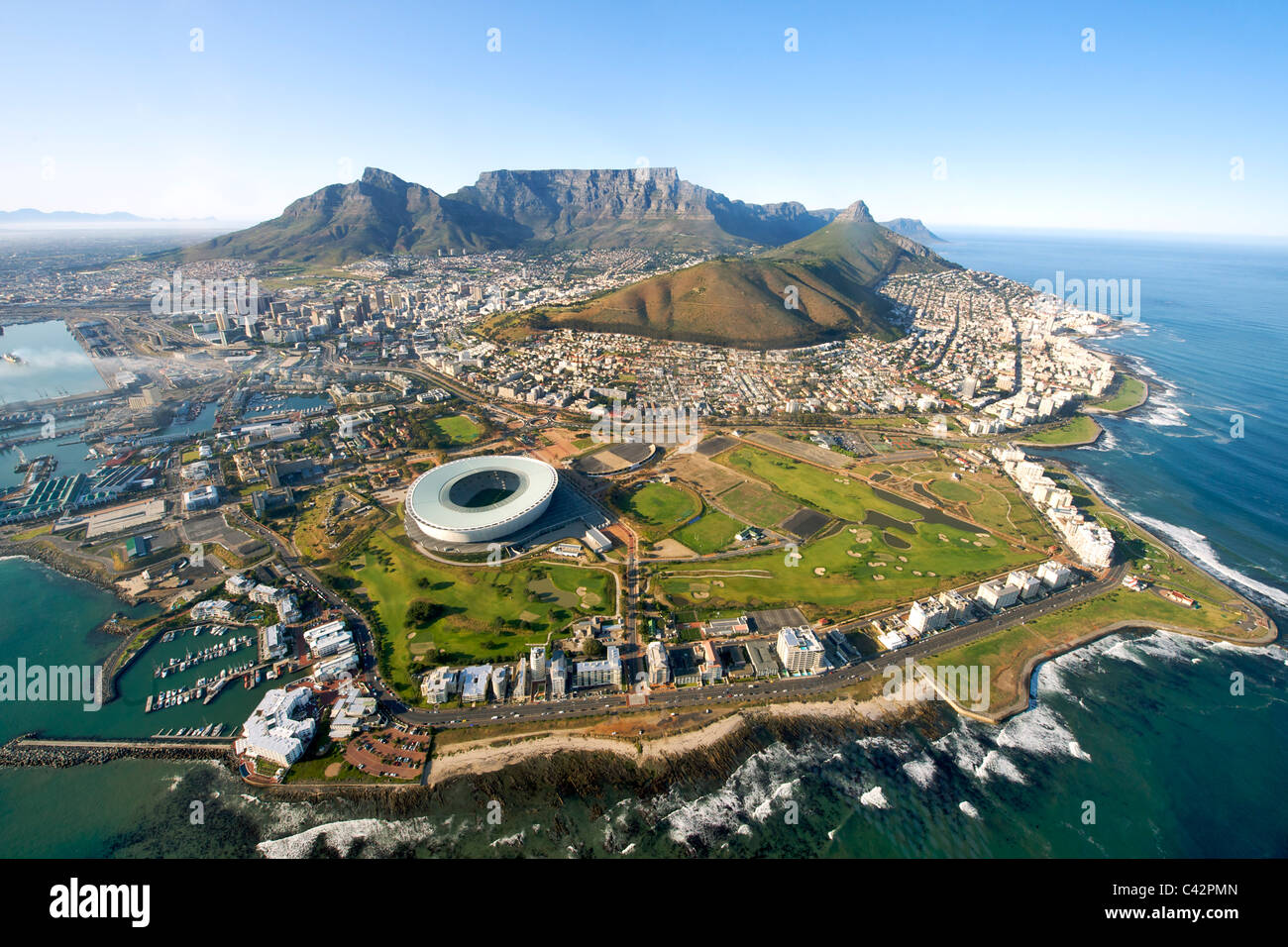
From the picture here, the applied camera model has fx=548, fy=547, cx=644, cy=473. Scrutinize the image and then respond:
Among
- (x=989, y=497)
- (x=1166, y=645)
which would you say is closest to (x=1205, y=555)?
(x=1166, y=645)

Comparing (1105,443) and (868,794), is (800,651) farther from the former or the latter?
(1105,443)

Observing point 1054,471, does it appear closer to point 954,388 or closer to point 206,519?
point 954,388

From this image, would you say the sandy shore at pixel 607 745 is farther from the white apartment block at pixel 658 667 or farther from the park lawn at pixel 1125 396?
the park lawn at pixel 1125 396

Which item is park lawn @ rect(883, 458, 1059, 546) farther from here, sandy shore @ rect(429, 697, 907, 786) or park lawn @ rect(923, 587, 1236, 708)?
sandy shore @ rect(429, 697, 907, 786)

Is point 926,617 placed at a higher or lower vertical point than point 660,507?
lower

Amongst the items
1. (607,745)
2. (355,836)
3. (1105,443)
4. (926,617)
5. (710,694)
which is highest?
(1105,443)

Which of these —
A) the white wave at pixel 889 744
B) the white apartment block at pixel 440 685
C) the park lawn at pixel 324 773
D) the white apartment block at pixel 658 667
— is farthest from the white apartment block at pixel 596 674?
the white wave at pixel 889 744
